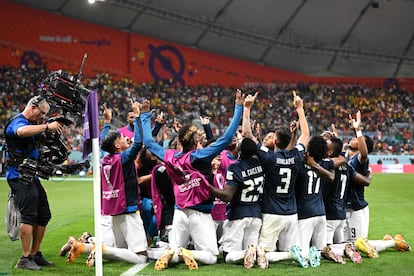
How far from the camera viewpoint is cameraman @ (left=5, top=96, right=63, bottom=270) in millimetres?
7375

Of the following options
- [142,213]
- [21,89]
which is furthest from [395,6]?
[142,213]

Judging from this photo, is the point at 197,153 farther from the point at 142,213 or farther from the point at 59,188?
the point at 59,188

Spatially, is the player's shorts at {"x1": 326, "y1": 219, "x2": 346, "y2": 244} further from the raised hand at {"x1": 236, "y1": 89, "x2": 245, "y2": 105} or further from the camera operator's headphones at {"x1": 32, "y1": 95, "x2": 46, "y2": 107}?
the camera operator's headphones at {"x1": 32, "y1": 95, "x2": 46, "y2": 107}

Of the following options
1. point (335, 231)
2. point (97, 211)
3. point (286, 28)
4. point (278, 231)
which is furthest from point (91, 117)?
point (286, 28)

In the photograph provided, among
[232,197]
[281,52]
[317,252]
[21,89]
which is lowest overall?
[317,252]

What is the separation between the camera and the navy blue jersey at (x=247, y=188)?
303 inches

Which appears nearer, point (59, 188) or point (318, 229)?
point (318, 229)

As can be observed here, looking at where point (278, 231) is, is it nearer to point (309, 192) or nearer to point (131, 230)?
point (309, 192)

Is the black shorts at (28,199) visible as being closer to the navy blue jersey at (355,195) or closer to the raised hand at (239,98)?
the raised hand at (239,98)

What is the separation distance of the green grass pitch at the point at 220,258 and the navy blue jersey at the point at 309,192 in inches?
27.9

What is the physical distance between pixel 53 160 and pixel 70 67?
37007 millimetres

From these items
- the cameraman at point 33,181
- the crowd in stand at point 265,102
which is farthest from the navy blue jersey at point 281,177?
the crowd in stand at point 265,102

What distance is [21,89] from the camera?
41.3 meters

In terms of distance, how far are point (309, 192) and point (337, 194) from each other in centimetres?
63
